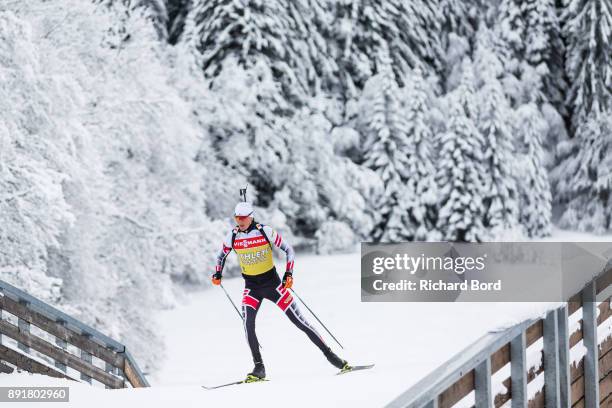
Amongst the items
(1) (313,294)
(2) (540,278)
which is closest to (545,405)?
(2) (540,278)

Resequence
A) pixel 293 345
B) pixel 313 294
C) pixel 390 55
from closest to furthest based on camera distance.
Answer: pixel 293 345
pixel 313 294
pixel 390 55

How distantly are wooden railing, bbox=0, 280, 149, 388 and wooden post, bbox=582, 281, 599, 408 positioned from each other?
17.8 feet

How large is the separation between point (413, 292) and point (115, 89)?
1357 centimetres

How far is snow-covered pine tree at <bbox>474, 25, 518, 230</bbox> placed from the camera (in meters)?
29.7

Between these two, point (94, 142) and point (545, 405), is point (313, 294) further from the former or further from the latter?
point (545, 405)

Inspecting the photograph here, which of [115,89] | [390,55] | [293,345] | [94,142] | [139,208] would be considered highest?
[390,55]

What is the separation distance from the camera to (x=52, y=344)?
8.73m

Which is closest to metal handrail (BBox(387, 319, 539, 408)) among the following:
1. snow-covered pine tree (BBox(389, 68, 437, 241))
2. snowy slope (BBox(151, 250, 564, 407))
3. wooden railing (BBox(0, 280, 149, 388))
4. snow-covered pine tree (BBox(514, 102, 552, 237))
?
wooden railing (BBox(0, 280, 149, 388))

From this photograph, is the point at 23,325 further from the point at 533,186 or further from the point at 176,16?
the point at 533,186

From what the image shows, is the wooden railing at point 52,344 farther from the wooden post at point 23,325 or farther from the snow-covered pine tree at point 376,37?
the snow-covered pine tree at point 376,37

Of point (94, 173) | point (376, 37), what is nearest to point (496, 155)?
point (376, 37)

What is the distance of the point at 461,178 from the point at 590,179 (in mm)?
6968

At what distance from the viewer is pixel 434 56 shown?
36969 millimetres

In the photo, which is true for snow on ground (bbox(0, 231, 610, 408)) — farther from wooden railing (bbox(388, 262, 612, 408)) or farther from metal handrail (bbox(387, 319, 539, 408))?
metal handrail (bbox(387, 319, 539, 408))
